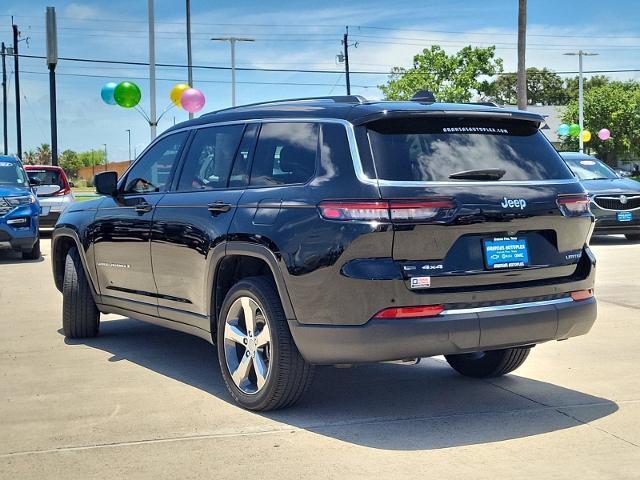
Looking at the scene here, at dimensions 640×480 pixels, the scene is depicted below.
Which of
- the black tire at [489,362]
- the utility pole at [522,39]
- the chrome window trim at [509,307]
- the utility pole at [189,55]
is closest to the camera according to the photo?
the chrome window trim at [509,307]

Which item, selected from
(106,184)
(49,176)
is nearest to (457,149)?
(106,184)

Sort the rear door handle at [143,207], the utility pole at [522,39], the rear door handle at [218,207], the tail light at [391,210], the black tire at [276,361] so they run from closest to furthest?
the tail light at [391,210] → the black tire at [276,361] → the rear door handle at [218,207] → the rear door handle at [143,207] → the utility pole at [522,39]

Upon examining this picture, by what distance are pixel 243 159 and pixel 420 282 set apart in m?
1.60

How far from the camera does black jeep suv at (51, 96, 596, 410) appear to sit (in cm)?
455

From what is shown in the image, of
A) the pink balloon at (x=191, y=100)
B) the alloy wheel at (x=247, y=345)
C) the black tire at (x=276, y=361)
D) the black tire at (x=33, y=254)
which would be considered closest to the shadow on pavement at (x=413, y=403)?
the black tire at (x=276, y=361)

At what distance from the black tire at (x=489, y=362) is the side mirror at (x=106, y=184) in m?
2.90

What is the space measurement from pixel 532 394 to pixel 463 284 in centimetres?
138

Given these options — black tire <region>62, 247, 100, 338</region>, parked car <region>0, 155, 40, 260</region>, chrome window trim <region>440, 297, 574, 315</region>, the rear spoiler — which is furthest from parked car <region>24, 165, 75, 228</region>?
chrome window trim <region>440, 297, 574, 315</region>

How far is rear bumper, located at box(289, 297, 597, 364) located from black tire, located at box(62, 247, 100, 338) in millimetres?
3230

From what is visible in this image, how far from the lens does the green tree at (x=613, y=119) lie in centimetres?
6050

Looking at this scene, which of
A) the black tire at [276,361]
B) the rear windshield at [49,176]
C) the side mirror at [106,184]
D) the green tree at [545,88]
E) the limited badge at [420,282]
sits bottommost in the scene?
the black tire at [276,361]

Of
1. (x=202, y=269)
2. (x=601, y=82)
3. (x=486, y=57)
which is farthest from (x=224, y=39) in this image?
(x=601, y=82)

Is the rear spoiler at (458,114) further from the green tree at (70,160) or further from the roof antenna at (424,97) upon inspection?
the green tree at (70,160)

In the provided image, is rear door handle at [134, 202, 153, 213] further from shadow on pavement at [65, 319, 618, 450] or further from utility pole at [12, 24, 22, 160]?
utility pole at [12, 24, 22, 160]
